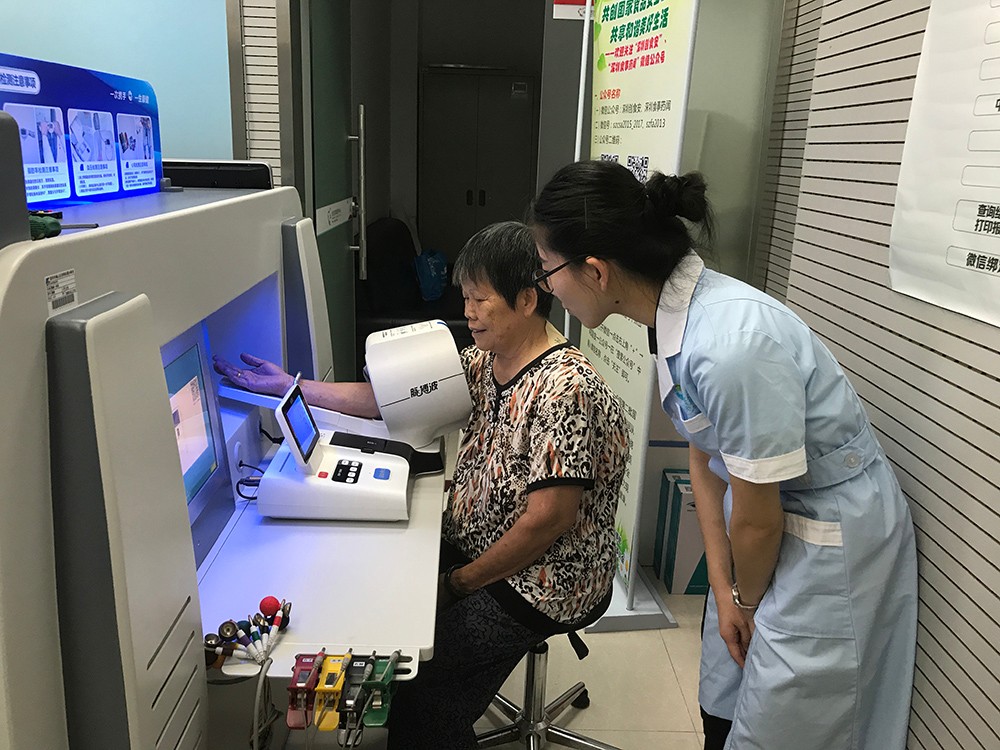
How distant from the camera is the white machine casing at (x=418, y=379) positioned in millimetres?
1817

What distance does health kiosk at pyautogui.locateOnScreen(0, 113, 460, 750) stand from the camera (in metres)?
0.78

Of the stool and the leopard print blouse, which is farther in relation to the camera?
the stool

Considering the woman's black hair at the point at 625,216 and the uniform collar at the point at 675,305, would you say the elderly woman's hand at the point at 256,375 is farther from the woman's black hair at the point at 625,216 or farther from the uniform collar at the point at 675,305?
the uniform collar at the point at 675,305

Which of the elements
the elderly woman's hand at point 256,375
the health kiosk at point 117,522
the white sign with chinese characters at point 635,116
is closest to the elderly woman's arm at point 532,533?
the health kiosk at point 117,522

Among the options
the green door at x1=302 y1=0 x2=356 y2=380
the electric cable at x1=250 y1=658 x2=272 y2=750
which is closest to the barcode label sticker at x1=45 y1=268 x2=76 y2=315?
the electric cable at x1=250 y1=658 x2=272 y2=750

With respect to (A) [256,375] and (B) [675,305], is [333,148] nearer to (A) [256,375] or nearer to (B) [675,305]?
(A) [256,375]

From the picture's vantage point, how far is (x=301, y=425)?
1735mm

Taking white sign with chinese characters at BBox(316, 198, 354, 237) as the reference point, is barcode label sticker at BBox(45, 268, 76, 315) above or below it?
above

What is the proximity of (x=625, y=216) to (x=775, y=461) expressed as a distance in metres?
0.46

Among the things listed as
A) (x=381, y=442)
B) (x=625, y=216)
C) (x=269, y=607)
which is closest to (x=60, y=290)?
(x=269, y=607)

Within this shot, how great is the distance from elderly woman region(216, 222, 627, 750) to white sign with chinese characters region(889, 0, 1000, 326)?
26.3 inches

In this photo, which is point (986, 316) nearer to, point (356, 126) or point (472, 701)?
point (472, 701)

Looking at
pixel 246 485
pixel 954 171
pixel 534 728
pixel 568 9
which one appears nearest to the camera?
pixel 954 171

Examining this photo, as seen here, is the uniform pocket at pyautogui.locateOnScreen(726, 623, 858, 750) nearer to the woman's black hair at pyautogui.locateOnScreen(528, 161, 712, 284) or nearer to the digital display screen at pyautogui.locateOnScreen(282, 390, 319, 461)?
the woman's black hair at pyautogui.locateOnScreen(528, 161, 712, 284)
